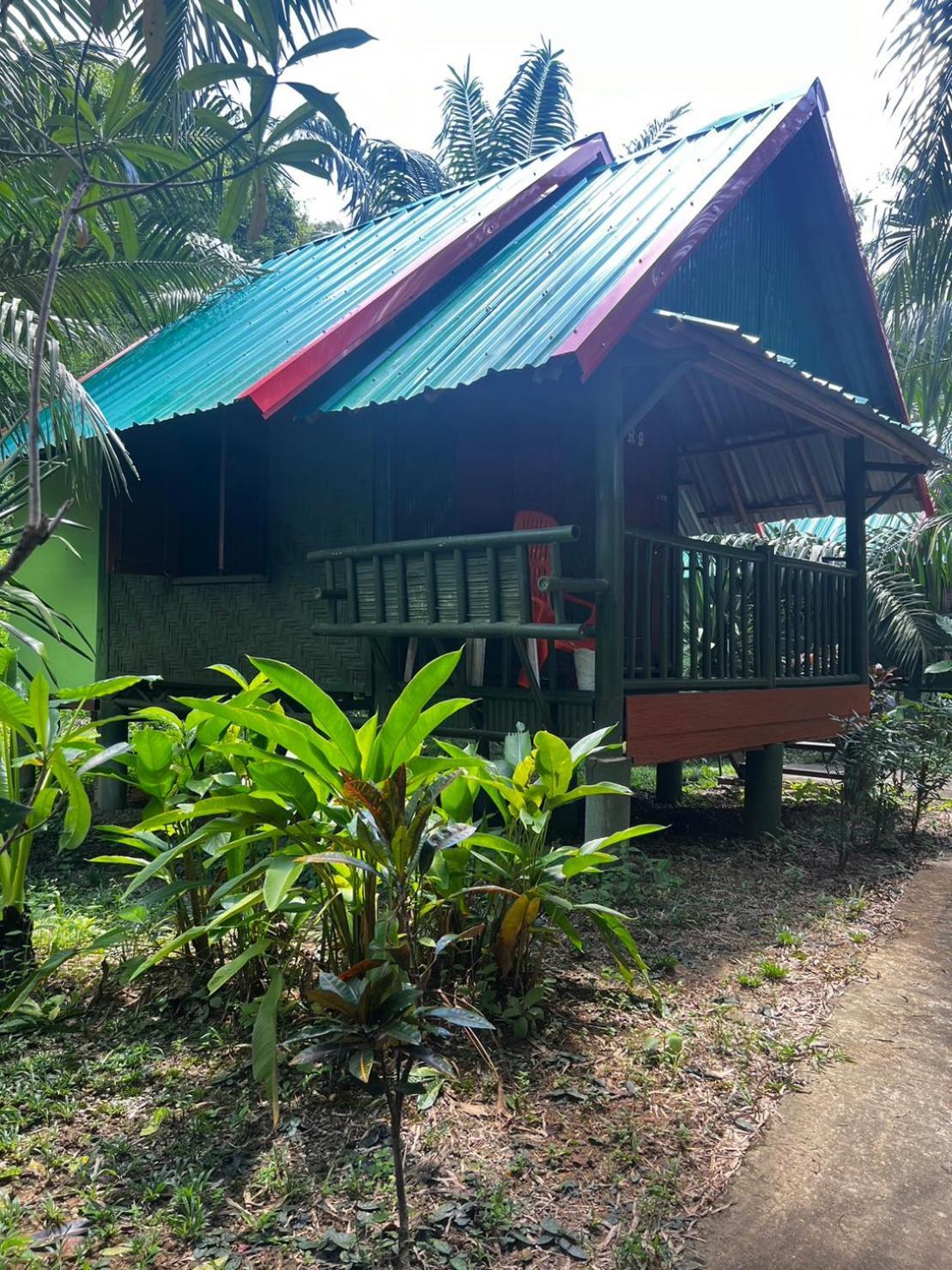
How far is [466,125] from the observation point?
74.3ft

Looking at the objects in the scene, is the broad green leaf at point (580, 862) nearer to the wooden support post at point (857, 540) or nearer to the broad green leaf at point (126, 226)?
the broad green leaf at point (126, 226)

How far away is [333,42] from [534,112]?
22.5 m

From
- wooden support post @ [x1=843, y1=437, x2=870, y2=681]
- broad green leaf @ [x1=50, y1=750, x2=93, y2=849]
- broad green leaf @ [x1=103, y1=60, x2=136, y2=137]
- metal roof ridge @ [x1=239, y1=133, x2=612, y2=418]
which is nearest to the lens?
broad green leaf @ [x1=103, y1=60, x2=136, y2=137]

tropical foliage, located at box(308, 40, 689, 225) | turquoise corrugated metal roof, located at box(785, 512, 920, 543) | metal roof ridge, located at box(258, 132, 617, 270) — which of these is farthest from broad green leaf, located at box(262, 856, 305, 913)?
tropical foliage, located at box(308, 40, 689, 225)

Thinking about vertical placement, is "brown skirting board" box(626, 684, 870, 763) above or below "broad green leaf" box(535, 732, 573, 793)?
below

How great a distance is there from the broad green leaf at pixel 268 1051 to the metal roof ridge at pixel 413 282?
3432mm

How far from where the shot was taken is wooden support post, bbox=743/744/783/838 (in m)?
7.37

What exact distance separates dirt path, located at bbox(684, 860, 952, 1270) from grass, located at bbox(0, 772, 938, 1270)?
0.10 meters

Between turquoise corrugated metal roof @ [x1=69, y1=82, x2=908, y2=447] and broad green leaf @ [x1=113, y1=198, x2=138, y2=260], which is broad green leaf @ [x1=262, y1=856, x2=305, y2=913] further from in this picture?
turquoise corrugated metal roof @ [x1=69, y1=82, x2=908, y2=447]

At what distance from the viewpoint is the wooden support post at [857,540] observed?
25.9 ft

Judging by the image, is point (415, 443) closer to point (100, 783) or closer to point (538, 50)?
point (100, 783)

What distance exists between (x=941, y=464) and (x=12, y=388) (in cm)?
697

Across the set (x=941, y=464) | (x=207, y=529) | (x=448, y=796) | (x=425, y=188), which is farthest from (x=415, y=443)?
(x=425, y=188)

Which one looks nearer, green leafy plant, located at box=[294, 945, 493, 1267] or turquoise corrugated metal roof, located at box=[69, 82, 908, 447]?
green leafy plant, located at box=[294, 945, 493, 1267]
